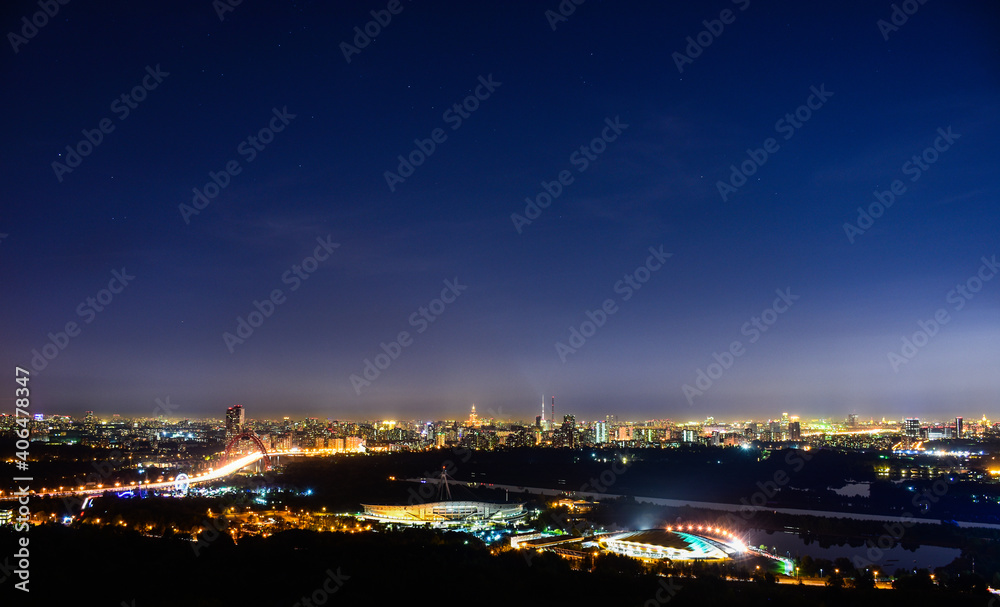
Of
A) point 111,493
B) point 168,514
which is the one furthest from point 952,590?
point 111,493

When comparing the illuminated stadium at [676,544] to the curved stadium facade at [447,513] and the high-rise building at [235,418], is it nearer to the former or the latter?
the curved stadium facade at [447,513]

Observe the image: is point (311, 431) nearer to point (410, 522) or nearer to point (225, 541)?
point (410, 522)
